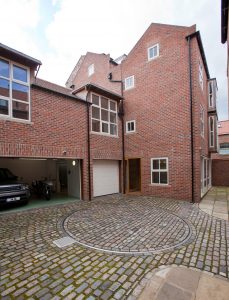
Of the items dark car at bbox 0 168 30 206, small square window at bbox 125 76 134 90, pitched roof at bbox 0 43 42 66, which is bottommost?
dark car at bbox 0 168 30 206

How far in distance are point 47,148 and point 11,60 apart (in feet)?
11.9

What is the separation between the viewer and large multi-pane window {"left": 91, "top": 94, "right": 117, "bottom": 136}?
995 cm

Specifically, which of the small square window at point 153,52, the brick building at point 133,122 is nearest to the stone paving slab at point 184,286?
the brick building at point 133,122

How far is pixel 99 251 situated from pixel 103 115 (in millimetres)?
7950

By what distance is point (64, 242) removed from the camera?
422 cm

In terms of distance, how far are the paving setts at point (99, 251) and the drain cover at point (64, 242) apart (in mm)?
100

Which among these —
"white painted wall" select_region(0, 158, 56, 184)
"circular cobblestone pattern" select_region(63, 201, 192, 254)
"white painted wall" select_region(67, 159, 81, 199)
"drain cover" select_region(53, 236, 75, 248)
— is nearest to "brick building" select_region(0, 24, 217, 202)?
"white painted wall" select_region(67, 159, 81, 199)

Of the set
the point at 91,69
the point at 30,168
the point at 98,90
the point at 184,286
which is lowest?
the point at 184,286

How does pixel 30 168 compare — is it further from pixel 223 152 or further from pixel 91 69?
pixel 223 152

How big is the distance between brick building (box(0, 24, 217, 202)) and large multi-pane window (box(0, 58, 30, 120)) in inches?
1.8

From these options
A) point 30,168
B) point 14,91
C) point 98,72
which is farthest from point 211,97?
point 30,168

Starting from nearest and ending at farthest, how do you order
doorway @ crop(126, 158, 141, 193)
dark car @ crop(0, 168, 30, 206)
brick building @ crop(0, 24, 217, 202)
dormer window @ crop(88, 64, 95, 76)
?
dark car @ crop(0, 168, 30, 206)
brick building @ crop(0, 24, 217, 202)
doorway @ crop(126, 158, 141, 193)
dormer window @ crop(88, 64, 95, 76)

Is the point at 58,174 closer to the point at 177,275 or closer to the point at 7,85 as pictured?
the point at 7,85

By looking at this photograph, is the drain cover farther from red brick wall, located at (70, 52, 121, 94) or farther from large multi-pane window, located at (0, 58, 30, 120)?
red brick wall, located at (70, 52, 121, 94)
